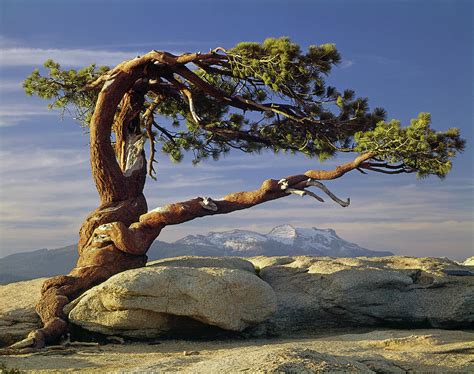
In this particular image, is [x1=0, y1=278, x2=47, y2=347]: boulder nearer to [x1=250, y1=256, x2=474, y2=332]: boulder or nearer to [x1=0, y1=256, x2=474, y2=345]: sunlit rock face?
[x1=0, y1=256, x2=474, y2=345]: sunlit rock face

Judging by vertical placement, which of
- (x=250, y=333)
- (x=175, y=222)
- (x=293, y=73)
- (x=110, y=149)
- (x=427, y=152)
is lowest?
(x=250, y=333)

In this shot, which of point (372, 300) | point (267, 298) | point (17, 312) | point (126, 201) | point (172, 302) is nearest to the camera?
point (172, 302)

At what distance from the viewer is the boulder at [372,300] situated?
1775 cm

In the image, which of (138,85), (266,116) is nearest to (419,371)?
(266,116)

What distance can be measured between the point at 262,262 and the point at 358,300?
4.85 metres

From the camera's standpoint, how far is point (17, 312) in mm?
18203

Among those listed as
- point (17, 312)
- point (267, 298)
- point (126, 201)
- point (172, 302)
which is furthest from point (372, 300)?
point (17, 312)

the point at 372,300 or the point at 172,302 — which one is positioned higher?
the point at 172,302

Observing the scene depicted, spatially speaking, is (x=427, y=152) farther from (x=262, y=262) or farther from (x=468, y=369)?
(x=468, y=369)

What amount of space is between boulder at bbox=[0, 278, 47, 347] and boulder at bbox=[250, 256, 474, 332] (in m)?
8.00

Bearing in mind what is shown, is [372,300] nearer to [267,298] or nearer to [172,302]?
[267,298]

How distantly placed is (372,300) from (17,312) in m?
11.9

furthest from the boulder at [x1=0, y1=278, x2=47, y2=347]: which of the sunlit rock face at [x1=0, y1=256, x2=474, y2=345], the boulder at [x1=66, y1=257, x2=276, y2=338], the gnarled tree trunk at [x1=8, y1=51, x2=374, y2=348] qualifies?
the boulder at [x1=66, y1=257, x2=276, y2=338]

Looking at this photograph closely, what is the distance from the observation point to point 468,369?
35.3 feet
